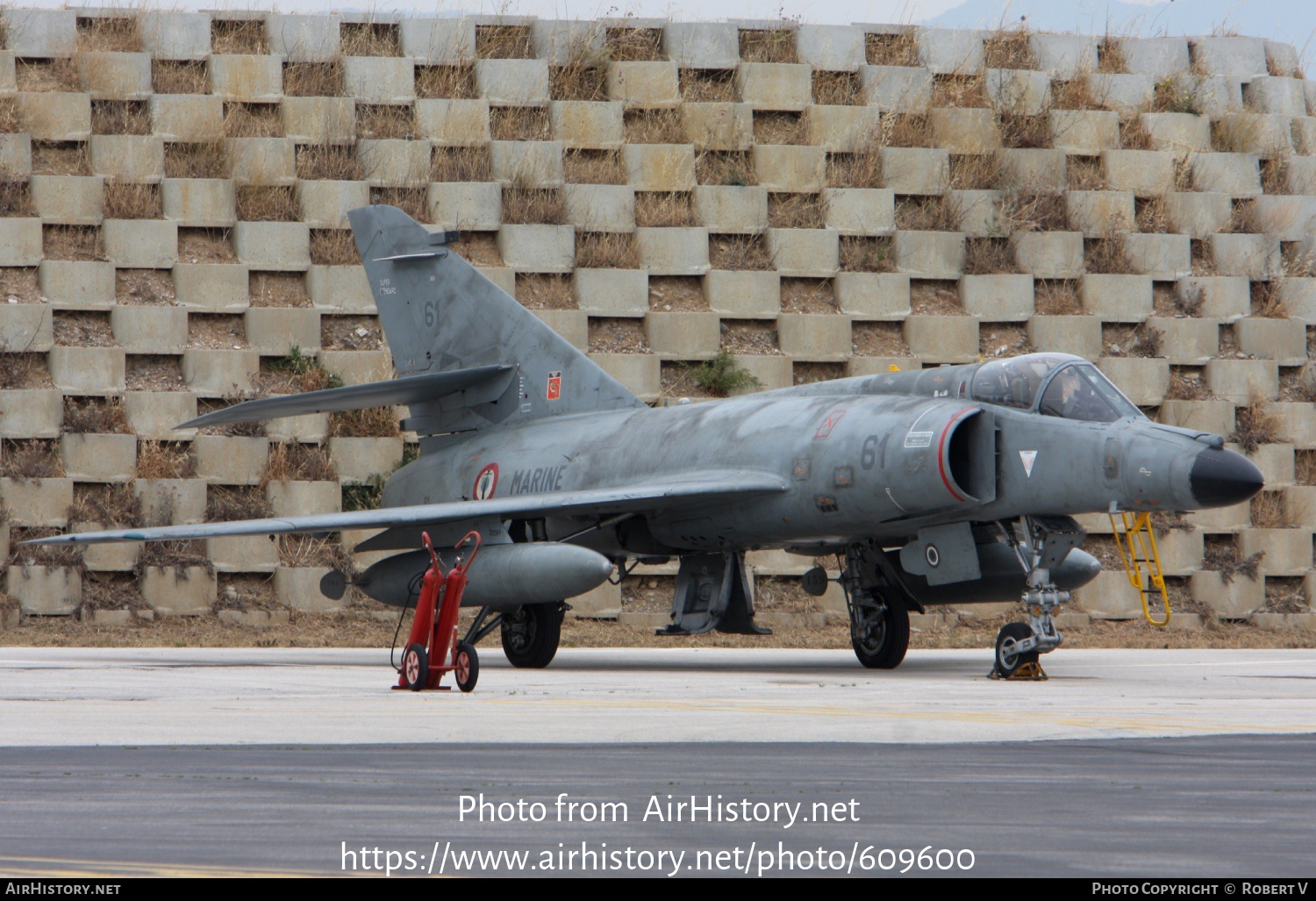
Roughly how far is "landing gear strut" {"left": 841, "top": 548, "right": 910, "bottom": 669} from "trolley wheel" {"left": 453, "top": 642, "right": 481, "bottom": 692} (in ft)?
14.9

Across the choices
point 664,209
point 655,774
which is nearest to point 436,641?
point 655,774

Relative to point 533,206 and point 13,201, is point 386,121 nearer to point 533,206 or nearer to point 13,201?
point 533,206

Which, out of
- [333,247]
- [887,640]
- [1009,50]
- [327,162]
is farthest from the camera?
[1009,50]

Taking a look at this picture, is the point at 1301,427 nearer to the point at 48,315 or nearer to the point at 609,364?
the point at 609,364

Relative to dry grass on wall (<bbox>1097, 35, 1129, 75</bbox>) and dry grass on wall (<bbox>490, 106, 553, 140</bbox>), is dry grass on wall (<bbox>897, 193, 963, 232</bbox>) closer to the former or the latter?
dry grass on wall (<bbox>1097, 35, 1129, 75</bbox>)

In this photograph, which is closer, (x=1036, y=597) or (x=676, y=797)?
(x=676, y=797)

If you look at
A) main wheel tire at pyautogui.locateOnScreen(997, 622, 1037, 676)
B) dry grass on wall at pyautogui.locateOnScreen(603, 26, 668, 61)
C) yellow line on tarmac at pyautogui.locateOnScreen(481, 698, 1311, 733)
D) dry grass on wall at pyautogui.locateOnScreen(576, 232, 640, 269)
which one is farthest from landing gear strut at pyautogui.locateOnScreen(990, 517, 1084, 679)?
dry grass on wall at pyautogui.locateOnScreen(603, 26, 668, 61)

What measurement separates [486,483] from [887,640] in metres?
4.55

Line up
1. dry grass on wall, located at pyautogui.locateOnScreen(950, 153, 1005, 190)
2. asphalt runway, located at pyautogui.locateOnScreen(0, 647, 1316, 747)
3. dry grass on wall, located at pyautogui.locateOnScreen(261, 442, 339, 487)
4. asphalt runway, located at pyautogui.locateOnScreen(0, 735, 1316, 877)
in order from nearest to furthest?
asphalt runway, located at pyautogui.locateOnScreen(0, 735, 1316, 877), asphalt runway, located at pyautogui.locateOnScreen(0, 647, 1316, 747), dry grass on wall, located at pyautogui.locateOnScreen(261, 442, 339, 487), dry grass on wall, located at pyautogui.locateOnScreen(950, 153, 1005, 190)

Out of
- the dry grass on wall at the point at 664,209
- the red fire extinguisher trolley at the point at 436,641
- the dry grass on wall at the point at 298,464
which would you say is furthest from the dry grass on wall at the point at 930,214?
the red fire extinguisher trolley at the point at 436,641

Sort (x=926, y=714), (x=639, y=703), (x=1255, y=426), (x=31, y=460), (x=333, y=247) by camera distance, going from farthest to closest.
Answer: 1. (x=1255, y=426)
2. (x=333, y=247)
3. (x=31, y=460)
4. (x=639, y=703)
5. (x=926, y=714)

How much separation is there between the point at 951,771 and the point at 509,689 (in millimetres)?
4747

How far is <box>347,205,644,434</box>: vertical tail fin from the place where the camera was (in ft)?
51.0

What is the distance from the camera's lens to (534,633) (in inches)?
539
